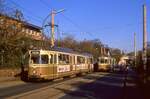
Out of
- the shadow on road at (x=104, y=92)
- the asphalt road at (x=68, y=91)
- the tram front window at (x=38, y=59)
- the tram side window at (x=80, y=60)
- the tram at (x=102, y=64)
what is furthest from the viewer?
the tram at (x=102, y=64)

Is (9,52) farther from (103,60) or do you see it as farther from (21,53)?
(103,60)

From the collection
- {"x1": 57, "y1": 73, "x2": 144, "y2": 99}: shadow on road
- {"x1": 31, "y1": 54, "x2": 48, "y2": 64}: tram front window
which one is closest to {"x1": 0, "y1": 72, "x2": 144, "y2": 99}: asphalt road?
{"x1": 57, "y1": 73, "x2": 144, "y2": 99}: shadow on road

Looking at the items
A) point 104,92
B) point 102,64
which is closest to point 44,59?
point 104,92

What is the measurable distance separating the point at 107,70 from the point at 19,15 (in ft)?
90.8

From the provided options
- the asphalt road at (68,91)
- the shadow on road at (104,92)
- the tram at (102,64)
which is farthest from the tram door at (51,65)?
the tram at (102,64)

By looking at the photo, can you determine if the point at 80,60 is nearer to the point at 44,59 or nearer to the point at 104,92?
the point at 44,59

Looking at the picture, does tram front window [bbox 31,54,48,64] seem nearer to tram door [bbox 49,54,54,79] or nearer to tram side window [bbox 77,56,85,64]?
tram door [bbox 49,54,54,79]

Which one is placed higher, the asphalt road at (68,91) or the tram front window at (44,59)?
the tram front window at (44,59)

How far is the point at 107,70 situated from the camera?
6912cm

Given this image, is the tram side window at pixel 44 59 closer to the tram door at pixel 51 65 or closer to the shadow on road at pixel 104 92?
the tram door at pixel 51 65

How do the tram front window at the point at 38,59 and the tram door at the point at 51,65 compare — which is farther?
the tram door at the point at 51,65

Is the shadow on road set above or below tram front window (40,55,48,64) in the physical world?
below

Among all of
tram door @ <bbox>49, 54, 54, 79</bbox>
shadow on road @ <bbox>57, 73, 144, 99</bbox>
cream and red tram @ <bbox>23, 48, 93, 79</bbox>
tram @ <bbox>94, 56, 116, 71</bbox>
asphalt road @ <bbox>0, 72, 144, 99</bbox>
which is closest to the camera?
asphalt road @ <bbox>0, 72, 144, 99</bbox>

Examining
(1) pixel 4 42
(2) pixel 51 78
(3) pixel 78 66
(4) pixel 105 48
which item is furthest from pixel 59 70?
(4) pixel 105 48
